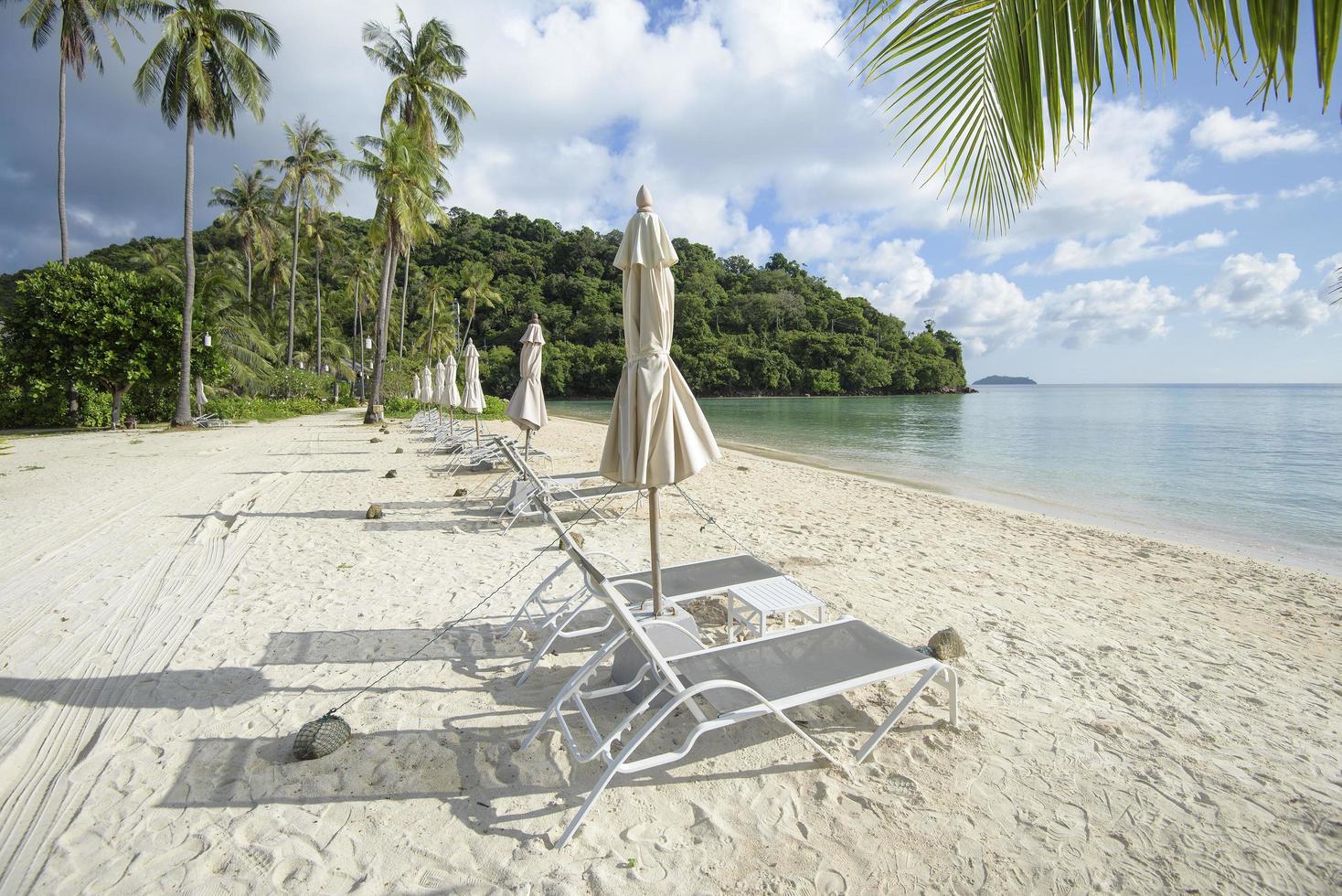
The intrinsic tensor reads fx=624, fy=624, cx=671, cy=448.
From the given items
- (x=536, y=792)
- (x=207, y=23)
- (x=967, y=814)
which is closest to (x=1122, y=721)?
(x=967, y=814)

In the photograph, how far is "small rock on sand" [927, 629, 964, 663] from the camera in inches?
145

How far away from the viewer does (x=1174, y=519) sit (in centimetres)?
963

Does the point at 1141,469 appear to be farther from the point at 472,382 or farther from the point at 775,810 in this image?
the point at 775,810

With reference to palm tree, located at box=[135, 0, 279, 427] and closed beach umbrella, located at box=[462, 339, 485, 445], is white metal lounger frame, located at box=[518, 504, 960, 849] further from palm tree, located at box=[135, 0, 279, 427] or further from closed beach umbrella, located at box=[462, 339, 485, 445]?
palm tree, located at box=[135, 0, 279, 427]

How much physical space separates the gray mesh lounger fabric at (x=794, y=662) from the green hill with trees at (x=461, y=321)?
20337 mm

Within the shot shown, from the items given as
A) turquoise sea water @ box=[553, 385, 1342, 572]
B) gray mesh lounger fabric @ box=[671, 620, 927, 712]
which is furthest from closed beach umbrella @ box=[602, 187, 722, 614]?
turquoise sea water @ box=[553, 385, 1342, 572]

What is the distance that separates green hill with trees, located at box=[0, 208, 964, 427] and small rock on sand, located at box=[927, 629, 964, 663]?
20.9 m

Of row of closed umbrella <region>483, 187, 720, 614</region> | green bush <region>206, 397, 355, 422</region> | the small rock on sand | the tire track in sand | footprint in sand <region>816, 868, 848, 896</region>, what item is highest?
row of closed umbrella <region>483, 187, 720, 614</region>

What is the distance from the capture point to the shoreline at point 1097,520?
7.21m

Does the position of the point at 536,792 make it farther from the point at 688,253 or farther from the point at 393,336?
the point at 688,253

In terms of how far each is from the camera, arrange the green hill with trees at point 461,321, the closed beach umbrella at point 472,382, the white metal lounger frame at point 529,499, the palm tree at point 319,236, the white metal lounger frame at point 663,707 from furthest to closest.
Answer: the palm tree at point 319,236
the green hill with trees at point 461,321
the closed beach umbrella at point 472,382
the white metal lounger frame at point 529,499
the white metal lounger frame at point 663,707

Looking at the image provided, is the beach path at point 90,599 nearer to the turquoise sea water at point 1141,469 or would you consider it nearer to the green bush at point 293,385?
the turquoise sea water at point 1141,469

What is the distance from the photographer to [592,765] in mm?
2762

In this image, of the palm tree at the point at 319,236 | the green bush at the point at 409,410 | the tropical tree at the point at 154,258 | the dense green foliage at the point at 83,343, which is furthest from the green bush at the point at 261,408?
the tropical tree at the point at 154,258
